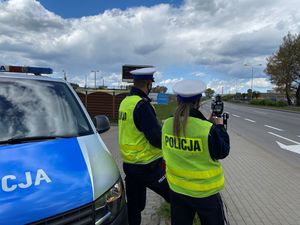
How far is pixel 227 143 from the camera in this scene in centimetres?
282

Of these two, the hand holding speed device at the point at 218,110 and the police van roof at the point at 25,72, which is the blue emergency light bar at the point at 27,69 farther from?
the hand holding speed device at the point at 218,110

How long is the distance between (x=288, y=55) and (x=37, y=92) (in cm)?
6673

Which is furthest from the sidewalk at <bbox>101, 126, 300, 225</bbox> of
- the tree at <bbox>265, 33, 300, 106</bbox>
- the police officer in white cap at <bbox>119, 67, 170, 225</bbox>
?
the tree at <bbox>265, 33, 300, 106</bbox>

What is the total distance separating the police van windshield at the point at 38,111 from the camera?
3.41 metres

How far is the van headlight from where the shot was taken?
8.71ft

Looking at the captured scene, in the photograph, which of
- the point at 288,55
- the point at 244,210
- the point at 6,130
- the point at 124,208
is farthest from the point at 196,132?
the point at 288,55

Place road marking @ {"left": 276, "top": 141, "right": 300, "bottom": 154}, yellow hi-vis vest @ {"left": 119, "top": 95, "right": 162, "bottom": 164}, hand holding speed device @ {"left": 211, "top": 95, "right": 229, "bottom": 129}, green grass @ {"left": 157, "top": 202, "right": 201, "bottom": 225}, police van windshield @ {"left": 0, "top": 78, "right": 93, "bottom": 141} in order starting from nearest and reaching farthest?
hand holding speed device @ {"left": 211, "top": 95, "right": 229, "bottom": 129}
police van windshield @ {"left": 0, "top": 78, "right": 93, "bottom": 141}
yellow hi-vis vest @ {"left": 119, "top": 95, "right": 162, "bottom": 164}
green grass @ {"left": 157, "top": 202, "right": 201, "bottom": 225}
road marking @ {"left": 276, "top": 141, "right": 300, "bottom": 154}

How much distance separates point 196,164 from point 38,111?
1.69 meters

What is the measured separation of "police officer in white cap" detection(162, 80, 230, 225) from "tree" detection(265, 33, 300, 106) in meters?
66.6

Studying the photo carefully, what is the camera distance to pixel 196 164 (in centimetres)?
288

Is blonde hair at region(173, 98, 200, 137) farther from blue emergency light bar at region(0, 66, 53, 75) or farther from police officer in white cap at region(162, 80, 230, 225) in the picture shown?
blue emergency light bar at region(0, 66, 53, 75)

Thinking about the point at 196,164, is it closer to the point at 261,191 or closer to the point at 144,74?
the point at 144,74

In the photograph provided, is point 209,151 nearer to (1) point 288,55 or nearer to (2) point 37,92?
(2) point 37,92

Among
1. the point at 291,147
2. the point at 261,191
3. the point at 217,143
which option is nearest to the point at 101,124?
the point at 217,143
